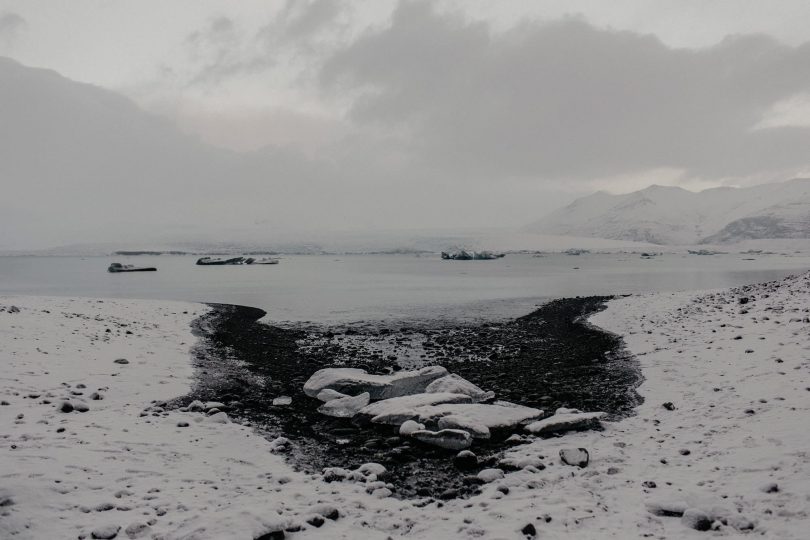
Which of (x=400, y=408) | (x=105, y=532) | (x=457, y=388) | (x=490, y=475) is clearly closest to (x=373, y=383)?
(x=457, y=388)

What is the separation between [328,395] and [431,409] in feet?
10.6

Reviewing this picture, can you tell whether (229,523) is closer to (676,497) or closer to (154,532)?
(154,532)

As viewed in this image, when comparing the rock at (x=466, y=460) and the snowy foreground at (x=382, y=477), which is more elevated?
the snowy foreground at (x=382, y=477)

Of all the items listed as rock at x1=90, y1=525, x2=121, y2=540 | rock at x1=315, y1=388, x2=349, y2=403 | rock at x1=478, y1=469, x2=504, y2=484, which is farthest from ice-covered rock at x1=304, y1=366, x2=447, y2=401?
rock at x1=90, y1=525, x2=121, y2=540

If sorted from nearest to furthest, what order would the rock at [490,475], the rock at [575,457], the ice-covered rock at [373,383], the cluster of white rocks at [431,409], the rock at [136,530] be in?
the rock at [136,530], the rock at [490,475], the rock at [575,457], the cluster of white rocks at [431,409], the ice-covered rock at [373,383]

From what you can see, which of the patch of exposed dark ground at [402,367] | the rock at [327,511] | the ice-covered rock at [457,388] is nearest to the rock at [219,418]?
the patch of exposed dark ground at [402,367]

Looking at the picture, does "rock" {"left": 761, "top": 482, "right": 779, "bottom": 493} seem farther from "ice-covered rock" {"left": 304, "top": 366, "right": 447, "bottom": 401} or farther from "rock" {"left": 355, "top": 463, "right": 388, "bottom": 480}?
"ice-covered rock" {"left": 304, "top": 366, "right": 447, "bottom": 401}

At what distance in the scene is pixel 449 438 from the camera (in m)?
9.52

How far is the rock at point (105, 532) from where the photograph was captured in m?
6.00

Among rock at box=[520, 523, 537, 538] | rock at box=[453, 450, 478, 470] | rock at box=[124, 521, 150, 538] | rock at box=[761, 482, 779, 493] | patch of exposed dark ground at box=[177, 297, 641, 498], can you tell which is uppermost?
rock at box=[761, 482, 779, 493]

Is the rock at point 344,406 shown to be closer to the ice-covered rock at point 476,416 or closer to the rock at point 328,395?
the rock at point 328,395

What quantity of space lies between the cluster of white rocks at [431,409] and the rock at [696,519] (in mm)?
3814

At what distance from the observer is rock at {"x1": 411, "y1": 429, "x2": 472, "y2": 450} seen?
31.0 feet

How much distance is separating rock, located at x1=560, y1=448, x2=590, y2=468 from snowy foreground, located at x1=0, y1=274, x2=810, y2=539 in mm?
148
